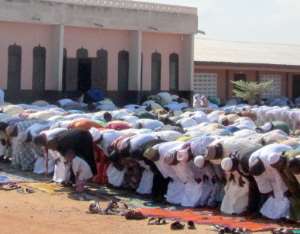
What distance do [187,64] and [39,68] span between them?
7.08 m

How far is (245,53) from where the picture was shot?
39688 mm

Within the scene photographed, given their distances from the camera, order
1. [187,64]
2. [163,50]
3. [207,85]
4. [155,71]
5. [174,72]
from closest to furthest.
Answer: [155,71], [163,50], [187,64], [174,72], [207,85]

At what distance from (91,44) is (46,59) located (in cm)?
220

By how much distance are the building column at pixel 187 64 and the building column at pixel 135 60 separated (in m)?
2.60

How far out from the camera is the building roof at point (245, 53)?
36312mm

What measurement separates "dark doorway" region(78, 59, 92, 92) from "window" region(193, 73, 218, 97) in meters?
6.84

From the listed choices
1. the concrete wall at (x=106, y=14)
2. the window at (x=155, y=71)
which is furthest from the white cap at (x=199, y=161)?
the window at (x=155, y=71)

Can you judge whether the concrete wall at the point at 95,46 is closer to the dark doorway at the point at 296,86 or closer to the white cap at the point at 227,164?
the dark doorway at the point at 296,86

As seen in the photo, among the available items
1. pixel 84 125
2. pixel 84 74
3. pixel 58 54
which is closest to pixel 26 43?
pixel 58 54

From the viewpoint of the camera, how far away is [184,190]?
12.8m

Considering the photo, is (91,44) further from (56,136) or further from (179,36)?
(56,136)

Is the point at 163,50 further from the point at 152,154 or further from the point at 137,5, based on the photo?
the point at 152,154

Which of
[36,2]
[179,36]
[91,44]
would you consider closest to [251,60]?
[179,36]

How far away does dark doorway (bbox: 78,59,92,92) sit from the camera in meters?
30.4
